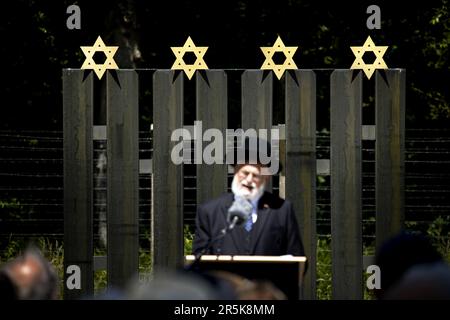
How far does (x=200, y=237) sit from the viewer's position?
21.3ft

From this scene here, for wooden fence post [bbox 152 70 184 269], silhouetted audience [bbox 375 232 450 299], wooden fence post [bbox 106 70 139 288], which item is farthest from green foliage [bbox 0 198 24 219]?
silhouetted audience [bbox 375 232 450 299]

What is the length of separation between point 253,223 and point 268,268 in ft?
3.97

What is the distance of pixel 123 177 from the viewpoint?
7891 mm

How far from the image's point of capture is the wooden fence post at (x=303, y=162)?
779cm

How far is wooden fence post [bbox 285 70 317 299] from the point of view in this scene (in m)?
7.79

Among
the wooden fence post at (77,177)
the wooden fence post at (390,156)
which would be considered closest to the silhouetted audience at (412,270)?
the wooden fence post at (390,156)

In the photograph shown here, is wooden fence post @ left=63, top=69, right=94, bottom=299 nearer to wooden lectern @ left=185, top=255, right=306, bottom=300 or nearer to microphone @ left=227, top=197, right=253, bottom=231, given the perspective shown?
wooden lectern @ left=185, top=255, right=306, bottom=300

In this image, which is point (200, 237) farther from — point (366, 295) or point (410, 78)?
point (410, 78)

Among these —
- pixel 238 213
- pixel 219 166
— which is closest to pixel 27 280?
pixel 238 213

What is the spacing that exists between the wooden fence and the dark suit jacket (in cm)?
120

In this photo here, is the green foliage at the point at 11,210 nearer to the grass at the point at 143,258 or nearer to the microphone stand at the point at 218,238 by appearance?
the grass at the point at 143,258

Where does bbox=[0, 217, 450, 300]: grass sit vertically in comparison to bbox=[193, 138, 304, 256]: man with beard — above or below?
below

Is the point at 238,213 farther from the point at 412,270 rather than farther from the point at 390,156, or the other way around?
the point at 390,156

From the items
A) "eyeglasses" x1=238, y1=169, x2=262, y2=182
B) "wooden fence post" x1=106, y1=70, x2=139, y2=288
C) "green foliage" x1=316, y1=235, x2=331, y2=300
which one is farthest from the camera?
"green foliage" x1=316, y1=235, x2=331, y2=300
